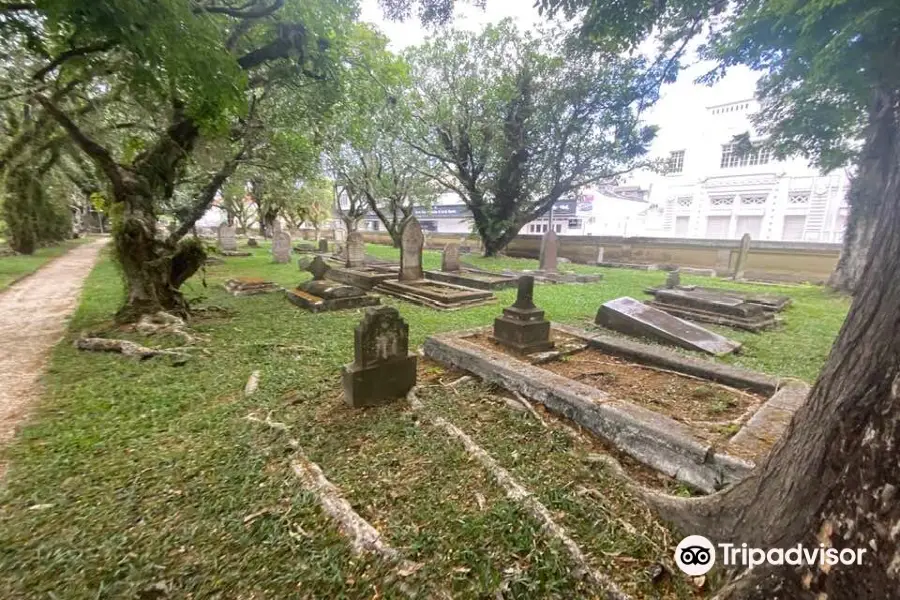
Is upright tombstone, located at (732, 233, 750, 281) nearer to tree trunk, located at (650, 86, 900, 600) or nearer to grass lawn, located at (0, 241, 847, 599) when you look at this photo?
grass lawn, located at (0, 241, 847, 599)

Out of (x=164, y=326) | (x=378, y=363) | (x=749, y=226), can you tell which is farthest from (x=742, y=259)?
(x=164, y=326)

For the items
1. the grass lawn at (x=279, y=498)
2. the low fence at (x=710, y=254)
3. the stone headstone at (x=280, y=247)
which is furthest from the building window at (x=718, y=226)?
the grass lawn at (x=279, y=498)

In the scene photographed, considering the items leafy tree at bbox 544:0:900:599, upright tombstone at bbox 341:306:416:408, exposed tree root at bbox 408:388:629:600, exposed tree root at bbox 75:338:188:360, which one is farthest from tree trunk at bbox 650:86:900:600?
exposed tree root at bbox 75:338:188:360

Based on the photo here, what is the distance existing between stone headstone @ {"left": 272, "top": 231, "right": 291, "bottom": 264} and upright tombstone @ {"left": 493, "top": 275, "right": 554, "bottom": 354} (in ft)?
43.6

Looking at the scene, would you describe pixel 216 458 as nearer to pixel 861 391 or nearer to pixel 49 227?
pixel 861 391

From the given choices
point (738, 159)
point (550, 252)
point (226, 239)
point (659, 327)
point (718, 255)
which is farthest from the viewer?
point (738, 159)

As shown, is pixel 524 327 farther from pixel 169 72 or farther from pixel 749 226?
pixel 749 226

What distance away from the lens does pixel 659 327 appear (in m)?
5.23

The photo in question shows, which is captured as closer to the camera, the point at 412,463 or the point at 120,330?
the point at 412,463

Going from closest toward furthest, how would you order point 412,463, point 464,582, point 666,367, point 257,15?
point 464,582
point 412,463
point 666,367
point 257,15

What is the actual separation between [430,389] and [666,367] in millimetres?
2475

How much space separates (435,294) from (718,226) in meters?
25.4

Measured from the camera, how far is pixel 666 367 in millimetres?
3922

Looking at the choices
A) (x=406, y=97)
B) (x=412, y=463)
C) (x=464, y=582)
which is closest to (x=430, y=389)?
(x=412, y=463)
